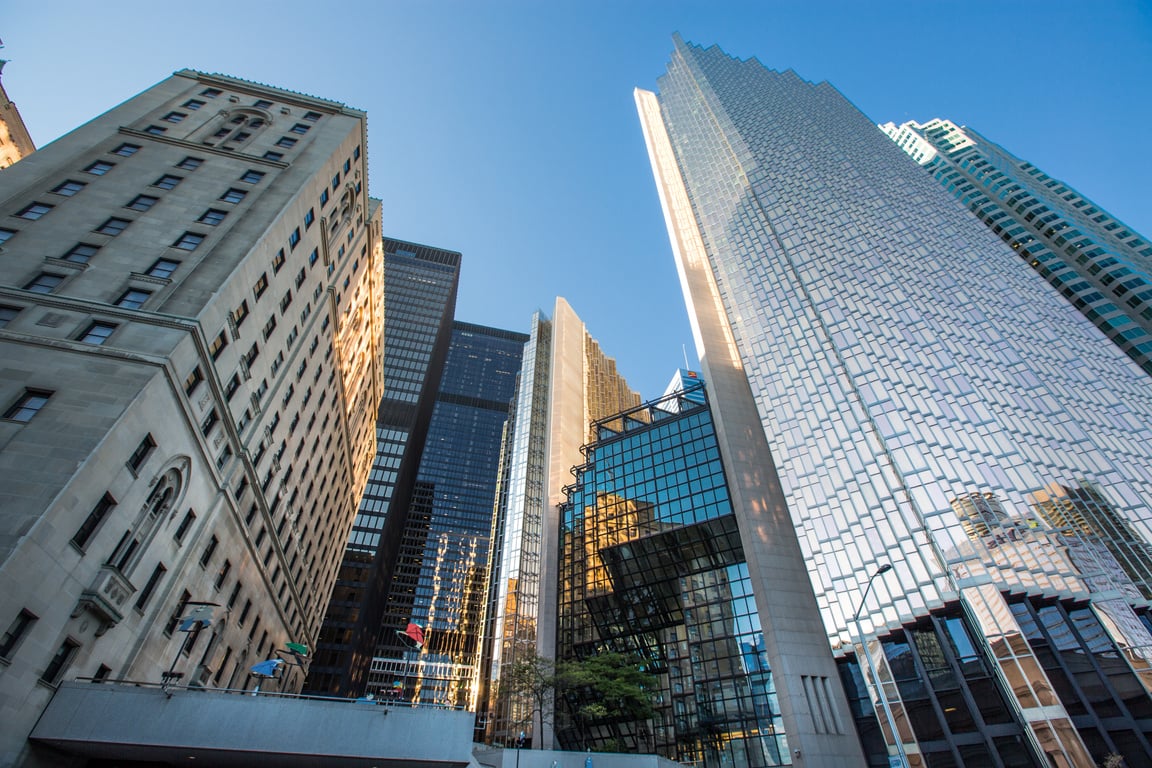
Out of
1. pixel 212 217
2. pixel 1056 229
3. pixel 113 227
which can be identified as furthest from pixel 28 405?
pixel 1056 229

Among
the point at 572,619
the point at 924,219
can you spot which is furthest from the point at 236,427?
the point at 924,219

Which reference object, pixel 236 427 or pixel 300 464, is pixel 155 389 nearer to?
pixel 236 427

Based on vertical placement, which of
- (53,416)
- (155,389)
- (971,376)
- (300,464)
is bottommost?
(53,416)

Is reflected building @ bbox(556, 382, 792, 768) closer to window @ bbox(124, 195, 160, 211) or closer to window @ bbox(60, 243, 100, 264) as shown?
window @ bbox(124, 195, 160, 211)

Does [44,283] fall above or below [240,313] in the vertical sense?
below

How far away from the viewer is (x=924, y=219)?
87.7 metres

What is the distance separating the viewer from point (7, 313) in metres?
33.6

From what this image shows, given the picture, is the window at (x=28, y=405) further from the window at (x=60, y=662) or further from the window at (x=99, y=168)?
the window at (x=99, y=168)

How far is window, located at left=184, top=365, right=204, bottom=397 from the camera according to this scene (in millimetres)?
35906

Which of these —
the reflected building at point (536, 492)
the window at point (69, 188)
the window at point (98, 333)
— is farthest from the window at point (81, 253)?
the reflected building at point (536, 492)

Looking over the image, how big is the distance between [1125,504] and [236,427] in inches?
2904

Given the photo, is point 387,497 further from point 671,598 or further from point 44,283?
point 44,283

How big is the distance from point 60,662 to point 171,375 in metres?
14.6

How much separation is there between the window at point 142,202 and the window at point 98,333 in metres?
13.3
